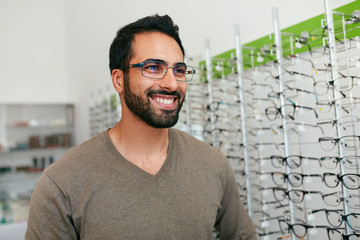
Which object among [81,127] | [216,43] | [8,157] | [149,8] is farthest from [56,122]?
[216,43]

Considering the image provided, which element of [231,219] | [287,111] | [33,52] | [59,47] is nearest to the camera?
[231,219]

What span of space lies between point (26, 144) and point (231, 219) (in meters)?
5.40

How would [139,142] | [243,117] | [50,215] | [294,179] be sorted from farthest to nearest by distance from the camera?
[243,117] < [294,179] < [139,142] < [50,215]

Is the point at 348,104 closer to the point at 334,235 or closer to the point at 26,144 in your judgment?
the point at 334,235

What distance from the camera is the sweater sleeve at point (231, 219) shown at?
4.90ft

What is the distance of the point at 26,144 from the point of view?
237 inches

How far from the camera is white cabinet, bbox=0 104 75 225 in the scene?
5824 mm

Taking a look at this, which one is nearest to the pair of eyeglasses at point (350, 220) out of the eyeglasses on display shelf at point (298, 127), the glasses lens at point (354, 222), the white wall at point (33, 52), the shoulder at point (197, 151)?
the glasses lens at point (354, 222)

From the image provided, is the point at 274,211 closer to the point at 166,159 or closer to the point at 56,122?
the point at 166,159

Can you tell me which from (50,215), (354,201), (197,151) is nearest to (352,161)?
(354,201)

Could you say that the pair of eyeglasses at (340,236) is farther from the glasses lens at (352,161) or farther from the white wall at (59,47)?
the white wall at (59,47)

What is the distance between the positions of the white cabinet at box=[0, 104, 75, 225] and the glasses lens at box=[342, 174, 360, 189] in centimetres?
510

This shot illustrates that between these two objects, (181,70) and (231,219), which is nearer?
(181,70)

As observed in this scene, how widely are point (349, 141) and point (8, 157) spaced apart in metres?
5.58
